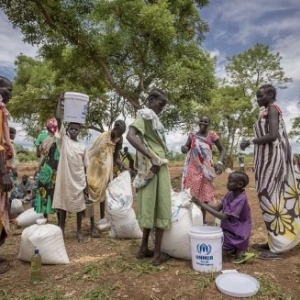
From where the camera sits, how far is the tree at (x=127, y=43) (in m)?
8.07

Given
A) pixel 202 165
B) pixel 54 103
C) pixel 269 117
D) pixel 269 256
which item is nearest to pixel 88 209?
pixel 202 165

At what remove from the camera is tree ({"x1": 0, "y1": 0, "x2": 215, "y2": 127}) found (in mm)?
8066

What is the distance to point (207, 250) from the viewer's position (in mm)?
2832

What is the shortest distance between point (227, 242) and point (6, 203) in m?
2.12

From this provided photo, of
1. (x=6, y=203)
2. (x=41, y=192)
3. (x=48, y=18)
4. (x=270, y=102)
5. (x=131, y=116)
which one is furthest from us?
(x=131, y=116)

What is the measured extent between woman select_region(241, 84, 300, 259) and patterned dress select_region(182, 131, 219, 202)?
1.07 m

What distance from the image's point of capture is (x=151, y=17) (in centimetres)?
845

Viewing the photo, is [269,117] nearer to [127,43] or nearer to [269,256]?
[269,256]

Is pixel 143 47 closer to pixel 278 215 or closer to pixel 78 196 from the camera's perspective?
pixel 78 196

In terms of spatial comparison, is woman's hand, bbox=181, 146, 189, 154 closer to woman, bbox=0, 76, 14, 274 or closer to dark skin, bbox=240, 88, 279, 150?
dark skin, bbox=240, 88, 279, 150

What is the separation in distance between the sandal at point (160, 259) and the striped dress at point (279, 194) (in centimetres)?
108

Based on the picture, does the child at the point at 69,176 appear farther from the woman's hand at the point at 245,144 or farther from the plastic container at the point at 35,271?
the woman's hand at the point at 245,144

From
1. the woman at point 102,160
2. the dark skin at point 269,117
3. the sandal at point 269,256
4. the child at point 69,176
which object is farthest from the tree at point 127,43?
the sandal at point 269,256

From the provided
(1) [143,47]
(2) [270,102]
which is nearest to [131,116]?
(1) [143,47]
